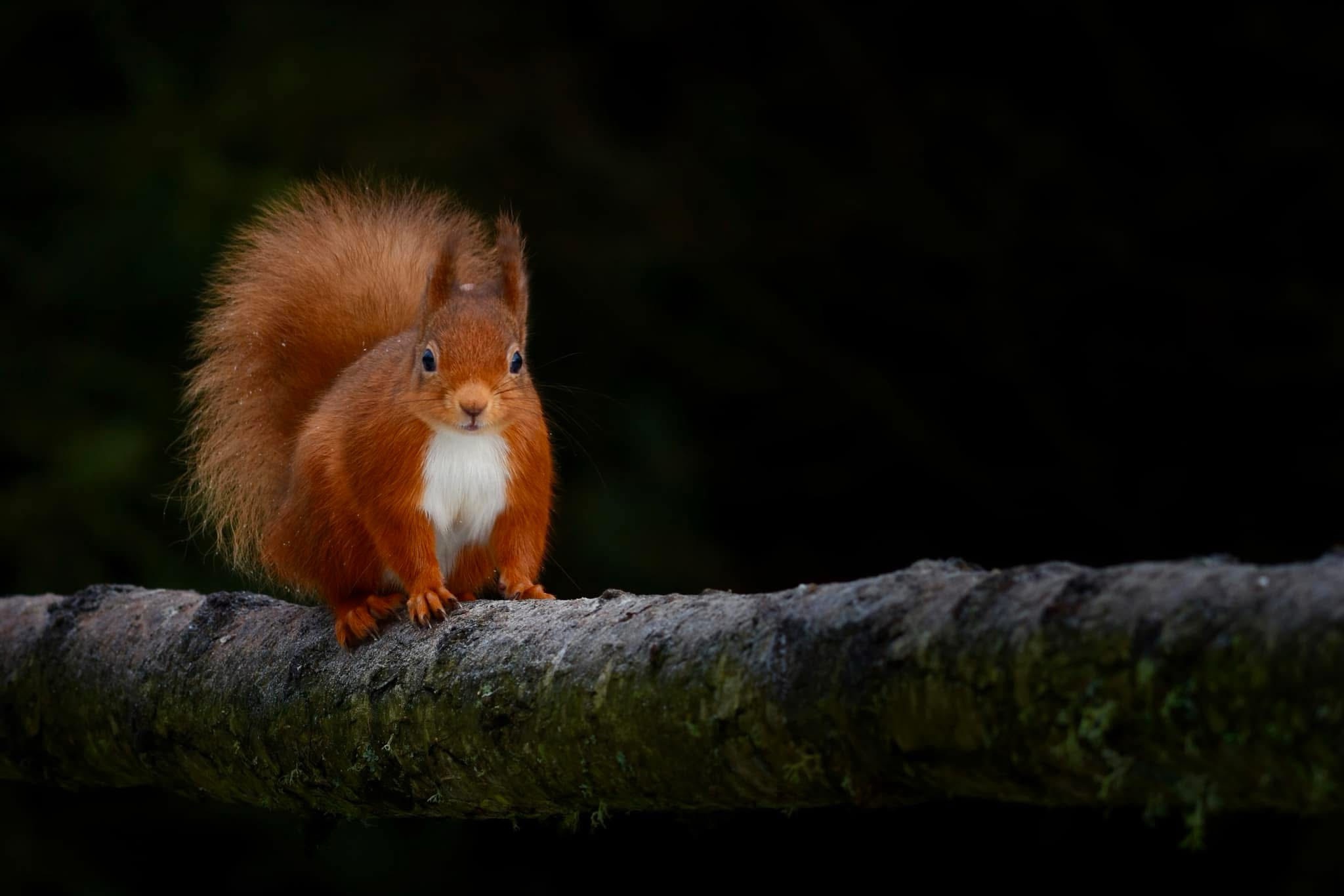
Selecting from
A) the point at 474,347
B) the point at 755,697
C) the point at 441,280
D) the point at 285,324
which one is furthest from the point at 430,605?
the point at 285,324

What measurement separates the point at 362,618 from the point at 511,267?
0.58 m

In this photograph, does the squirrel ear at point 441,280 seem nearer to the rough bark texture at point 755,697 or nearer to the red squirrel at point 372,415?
the red squirrel at point 372,415

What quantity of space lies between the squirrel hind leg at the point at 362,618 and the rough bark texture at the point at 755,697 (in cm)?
3

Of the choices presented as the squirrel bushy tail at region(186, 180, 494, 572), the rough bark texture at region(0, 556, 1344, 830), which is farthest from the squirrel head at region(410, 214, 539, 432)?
the rough bark texture at region(0, 556, 1344, 830)

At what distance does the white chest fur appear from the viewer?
1.93 m

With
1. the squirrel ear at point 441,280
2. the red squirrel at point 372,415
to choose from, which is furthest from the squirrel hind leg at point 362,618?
the squirrel ear at point 441,280

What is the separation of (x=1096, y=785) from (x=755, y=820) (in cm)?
240

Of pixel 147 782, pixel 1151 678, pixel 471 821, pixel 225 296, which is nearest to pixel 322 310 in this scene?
pixel 225 296

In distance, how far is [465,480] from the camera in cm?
195

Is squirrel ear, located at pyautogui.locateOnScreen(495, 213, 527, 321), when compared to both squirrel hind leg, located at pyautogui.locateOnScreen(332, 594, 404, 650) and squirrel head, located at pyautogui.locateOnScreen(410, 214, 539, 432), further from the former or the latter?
squirrel hind leg, located at pyautogui.locateOnScreen(332, 594, 404, 650)

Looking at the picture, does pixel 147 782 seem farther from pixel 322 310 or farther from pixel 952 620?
pixel 952 620

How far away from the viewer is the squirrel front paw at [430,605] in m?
1.71

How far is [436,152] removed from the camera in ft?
12.5

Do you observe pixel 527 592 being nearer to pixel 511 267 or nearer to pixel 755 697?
pixel 511 267
